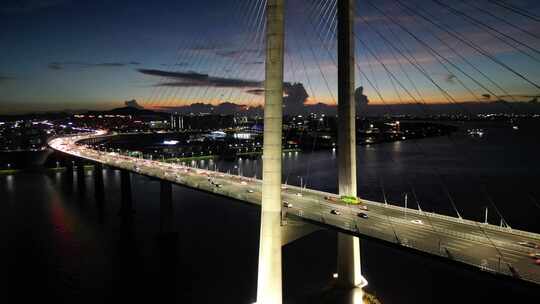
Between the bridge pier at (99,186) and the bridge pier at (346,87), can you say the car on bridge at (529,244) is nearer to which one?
the bridge pier at (346,87)

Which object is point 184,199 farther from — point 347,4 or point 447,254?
point 447,254

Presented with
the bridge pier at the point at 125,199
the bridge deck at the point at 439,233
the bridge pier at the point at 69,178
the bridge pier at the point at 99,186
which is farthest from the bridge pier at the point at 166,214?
the bridge pier at the point at 69,178

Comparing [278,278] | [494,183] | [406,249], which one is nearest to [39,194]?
[278,278]

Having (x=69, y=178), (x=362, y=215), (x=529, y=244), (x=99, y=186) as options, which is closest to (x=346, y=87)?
(x=362, y=215)

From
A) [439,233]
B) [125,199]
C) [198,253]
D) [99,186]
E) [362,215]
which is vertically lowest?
[198,253]

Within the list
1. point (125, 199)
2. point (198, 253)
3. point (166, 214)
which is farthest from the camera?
point (125, 199)

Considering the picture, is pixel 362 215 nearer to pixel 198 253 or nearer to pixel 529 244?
pixel 529 244
